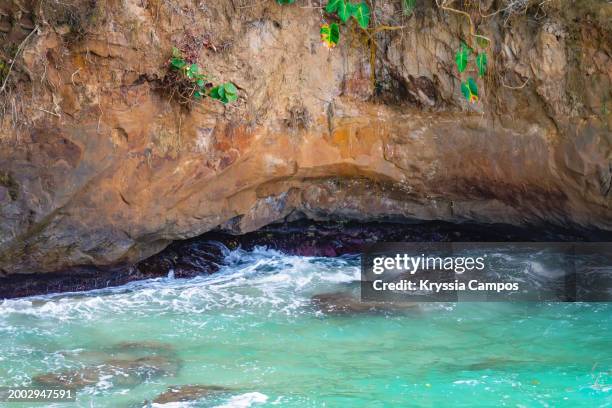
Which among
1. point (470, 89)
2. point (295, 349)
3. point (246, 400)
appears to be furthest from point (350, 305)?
point (470, 89)

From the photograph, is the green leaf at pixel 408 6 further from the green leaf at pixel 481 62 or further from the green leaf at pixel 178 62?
the green leaf at pixel 178 62

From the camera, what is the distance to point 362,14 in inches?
215

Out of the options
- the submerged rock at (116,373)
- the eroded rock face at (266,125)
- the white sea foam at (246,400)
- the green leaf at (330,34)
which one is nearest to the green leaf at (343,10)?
the green leaf at (330,34)

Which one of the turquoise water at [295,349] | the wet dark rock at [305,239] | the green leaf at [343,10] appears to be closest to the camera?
Answer: the turquoise water at [295,349]

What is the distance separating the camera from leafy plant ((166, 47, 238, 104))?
548 cm

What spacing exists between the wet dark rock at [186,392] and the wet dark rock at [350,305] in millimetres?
1437

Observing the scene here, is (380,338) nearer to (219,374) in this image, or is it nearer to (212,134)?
(219,374)

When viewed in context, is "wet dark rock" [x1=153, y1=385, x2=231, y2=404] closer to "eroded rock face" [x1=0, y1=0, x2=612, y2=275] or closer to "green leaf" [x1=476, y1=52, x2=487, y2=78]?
"eroded rock face" [x1=0, y1=0, x2=612, y2=275]

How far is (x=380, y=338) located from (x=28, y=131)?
9.33 feet

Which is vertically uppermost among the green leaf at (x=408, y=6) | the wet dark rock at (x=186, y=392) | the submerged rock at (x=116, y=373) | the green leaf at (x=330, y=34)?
the green leaf at (x=408, y=6)

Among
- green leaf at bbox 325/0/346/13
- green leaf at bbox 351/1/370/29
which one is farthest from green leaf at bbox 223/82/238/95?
green leaf at bbox 351/1/370/29

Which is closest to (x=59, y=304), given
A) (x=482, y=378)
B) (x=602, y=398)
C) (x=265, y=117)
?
(x=265, y=117)

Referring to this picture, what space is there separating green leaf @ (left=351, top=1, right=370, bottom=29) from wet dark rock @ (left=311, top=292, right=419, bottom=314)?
2011mm

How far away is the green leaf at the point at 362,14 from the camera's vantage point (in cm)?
546
